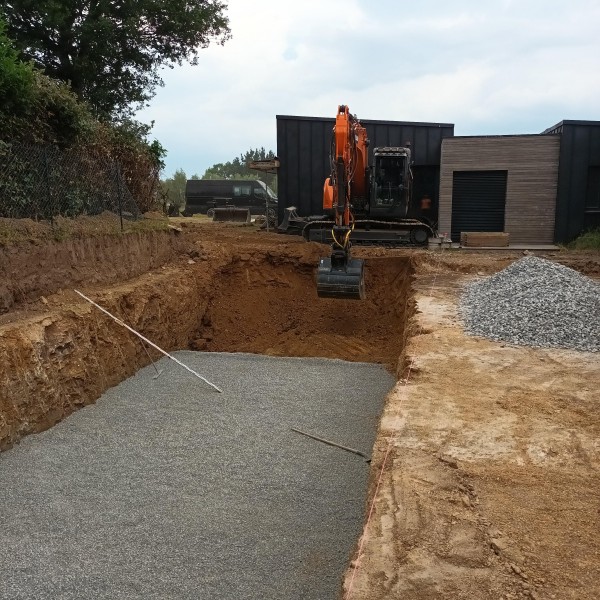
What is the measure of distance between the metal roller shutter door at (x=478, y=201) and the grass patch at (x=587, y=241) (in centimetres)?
230

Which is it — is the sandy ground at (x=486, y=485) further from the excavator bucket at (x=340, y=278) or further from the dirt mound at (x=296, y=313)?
the dirt mound at (x=296, y=313)

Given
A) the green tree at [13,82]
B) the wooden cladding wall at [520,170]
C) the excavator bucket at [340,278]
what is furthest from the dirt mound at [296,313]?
the wooden cladding wall at [520,170]

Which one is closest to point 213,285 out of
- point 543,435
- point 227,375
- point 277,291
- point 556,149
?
point 277,291

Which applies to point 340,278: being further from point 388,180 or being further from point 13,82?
point 388,180

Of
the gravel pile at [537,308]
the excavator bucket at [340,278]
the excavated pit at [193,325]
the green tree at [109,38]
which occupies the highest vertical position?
the green tree at [109,38]

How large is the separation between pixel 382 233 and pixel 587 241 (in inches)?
Answer: 256

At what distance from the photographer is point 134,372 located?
8.86 metres

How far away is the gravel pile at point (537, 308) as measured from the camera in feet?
21.9

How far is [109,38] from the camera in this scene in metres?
14.9

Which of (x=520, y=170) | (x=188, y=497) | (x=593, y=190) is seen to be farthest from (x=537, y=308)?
(x=593, y=190)

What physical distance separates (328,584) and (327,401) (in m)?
3.98

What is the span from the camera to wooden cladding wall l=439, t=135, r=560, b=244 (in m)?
17.3

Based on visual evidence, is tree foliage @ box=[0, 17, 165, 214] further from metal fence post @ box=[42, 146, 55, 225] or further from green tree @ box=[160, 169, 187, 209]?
green tree @ box=[160, 169, 187, 209]

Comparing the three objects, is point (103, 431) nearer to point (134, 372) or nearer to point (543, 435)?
point (134, 372)
